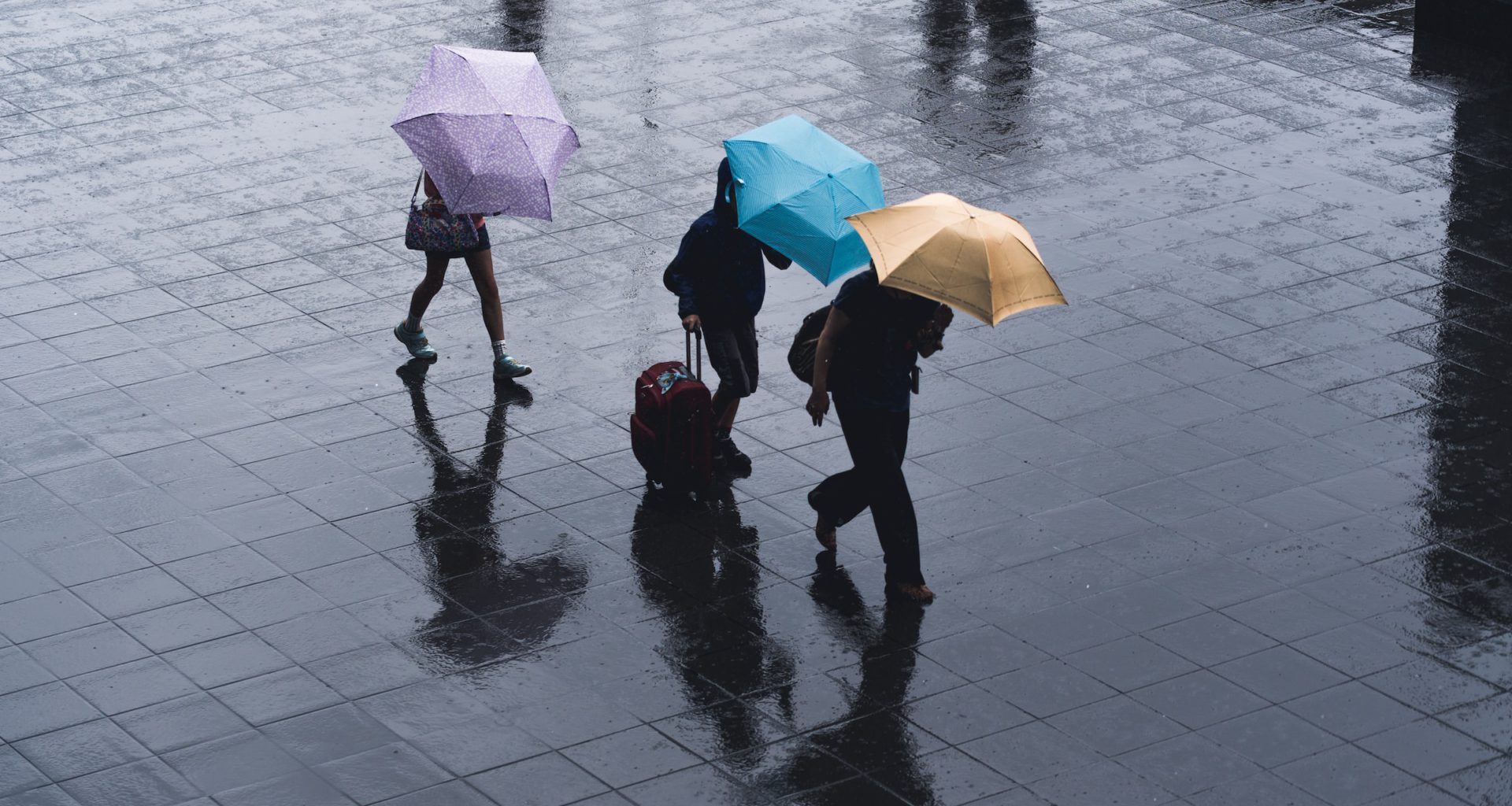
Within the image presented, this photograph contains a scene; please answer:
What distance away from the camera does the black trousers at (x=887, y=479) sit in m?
8.69

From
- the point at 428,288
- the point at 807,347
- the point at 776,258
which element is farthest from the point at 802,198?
the point at 428,288

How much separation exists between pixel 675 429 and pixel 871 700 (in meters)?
2.09

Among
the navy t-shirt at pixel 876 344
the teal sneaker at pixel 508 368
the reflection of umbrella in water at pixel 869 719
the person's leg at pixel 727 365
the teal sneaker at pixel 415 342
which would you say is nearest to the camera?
the reflection of umbrella in water at pixel 869 719

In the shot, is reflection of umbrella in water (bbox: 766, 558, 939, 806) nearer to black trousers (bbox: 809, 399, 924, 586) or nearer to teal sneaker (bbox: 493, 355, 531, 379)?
black trousers (bbox: 809, 399, 924, 586)

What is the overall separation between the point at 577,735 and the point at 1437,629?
3830 millimetres

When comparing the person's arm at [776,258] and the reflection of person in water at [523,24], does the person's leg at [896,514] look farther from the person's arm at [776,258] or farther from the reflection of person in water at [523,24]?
the reflection of person in water at [523,24]

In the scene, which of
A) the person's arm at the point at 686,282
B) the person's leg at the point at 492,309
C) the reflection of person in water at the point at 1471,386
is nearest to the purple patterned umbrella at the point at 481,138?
the person's leg at the point at 492,309

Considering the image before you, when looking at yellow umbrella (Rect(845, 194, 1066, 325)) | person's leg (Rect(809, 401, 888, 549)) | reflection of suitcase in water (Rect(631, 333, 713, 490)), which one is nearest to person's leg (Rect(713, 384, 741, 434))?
reflection of suitcase in water (Rect(631, 333, 713, 490))

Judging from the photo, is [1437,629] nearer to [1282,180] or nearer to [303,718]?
[303,718]

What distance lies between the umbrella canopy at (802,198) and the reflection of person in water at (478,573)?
181 centimetres

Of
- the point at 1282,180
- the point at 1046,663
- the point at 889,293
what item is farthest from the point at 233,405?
the point at 1282,180

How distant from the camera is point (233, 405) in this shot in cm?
1066

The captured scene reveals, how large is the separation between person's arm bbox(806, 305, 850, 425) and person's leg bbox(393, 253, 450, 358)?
308 cm

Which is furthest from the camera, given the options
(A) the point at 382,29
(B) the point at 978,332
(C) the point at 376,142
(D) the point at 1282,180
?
(A) the point at 382,29
